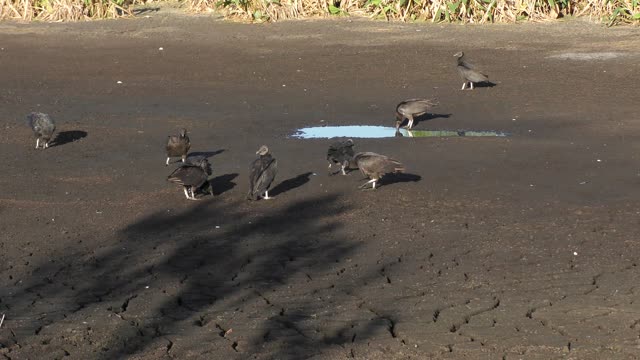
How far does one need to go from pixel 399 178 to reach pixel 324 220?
2.11m

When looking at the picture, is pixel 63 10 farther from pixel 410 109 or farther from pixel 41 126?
pixel 410 109

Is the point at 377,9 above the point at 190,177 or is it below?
below

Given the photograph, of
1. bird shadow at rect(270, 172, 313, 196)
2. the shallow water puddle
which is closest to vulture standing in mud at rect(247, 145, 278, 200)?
bird shadow at rect(270, 172, 313, 196)

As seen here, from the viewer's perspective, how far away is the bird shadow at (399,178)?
1413 centimetres

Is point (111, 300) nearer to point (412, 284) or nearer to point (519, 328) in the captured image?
point (412, 284)

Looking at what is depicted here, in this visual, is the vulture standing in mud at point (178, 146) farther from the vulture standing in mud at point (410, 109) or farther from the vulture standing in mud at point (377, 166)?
the vulture standing in mud at point (410, 109)

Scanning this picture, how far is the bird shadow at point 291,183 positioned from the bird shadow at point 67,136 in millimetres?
4306

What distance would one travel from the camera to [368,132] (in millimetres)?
17625

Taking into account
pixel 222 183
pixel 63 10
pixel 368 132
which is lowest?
pixel 63 10

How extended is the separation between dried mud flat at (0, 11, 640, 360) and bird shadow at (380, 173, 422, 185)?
99 millimetres

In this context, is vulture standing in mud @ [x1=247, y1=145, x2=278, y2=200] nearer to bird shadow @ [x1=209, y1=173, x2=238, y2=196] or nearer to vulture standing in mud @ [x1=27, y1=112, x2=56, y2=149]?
bird shadow @ [x1=209, y1=173, x2=238, y2=196]

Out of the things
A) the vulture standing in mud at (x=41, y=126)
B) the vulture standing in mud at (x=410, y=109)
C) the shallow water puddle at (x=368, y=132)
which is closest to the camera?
the vulture standing in mud at (x=41, y=126)

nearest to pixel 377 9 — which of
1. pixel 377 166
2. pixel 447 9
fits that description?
pixel 447 9

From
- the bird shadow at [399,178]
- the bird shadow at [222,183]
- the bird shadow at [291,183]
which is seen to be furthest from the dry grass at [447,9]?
the bird shadow at [222,183]
